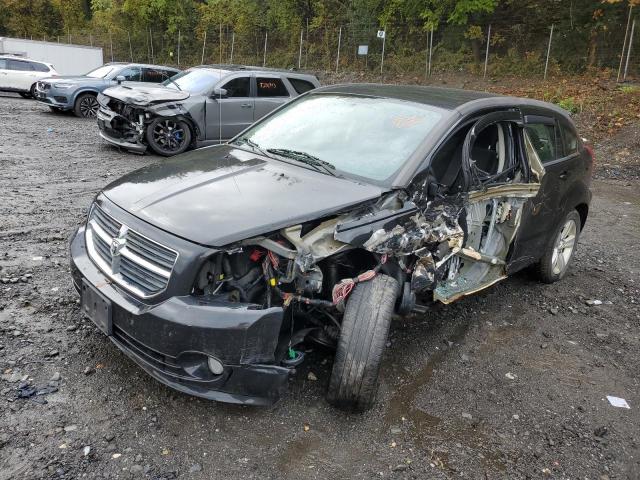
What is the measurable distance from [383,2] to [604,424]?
25307 mm

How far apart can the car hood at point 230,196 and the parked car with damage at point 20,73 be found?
18.5 metres

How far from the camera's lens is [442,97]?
4.21 meters

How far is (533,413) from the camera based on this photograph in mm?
3260

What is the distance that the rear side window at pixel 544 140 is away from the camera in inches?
174

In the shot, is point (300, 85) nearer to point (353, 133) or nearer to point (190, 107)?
point (190, 107)

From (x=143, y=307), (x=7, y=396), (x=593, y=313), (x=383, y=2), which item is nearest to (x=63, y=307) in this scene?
(x=7, y=396)

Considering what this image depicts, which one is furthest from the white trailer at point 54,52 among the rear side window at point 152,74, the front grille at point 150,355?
the front grille at point 150,355

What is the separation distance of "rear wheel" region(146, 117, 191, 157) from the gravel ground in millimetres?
4715

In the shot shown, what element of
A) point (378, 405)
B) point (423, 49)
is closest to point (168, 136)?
point (378, 405)

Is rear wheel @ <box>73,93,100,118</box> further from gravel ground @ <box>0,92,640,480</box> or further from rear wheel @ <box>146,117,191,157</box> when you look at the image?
gravel ground @ <box>0,92,640,480</box>

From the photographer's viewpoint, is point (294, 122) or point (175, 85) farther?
point (175, 85)

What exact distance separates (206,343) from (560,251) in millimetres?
3952

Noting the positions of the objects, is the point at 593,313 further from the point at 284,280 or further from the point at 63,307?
the point at 63,307

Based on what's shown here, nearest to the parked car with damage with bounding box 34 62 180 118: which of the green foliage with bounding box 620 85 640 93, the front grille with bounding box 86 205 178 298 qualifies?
the front grille with bounding box 86 205 178 298
